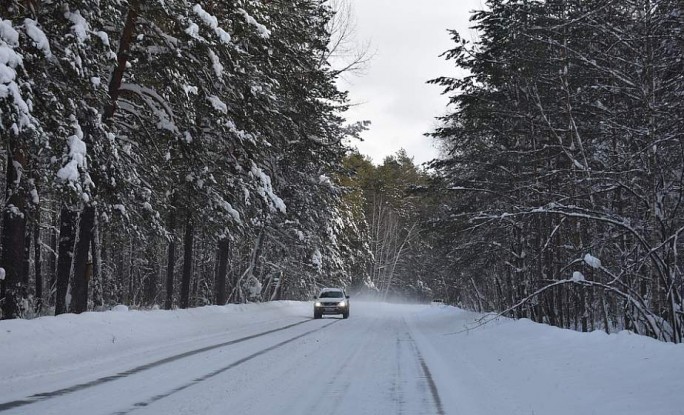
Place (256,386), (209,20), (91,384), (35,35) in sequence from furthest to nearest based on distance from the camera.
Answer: (209,20) < (35,35) < (256,386) < (91,384)

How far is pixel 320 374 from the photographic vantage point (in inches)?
335

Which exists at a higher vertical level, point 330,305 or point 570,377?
point 330,305

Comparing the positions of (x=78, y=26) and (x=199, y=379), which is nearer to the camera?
(x=199, y=379)

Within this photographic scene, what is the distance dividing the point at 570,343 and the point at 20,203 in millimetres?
11205

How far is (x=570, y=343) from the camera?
10.1 m

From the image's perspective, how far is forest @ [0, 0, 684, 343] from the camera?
9312mm

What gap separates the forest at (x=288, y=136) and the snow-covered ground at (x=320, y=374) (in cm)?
165

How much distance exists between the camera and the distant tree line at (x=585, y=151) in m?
9.43

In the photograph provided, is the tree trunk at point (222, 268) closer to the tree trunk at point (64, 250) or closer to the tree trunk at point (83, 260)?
the tree trunk at point (83, 260)

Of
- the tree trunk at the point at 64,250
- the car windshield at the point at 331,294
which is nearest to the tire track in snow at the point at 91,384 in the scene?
the tree trunk at the point at 64,250

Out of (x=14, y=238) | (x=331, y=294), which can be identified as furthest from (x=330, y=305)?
(x=14, y=238)

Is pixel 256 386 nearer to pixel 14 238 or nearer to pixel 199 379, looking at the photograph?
pixel 199 379

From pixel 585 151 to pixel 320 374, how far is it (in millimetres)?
10337

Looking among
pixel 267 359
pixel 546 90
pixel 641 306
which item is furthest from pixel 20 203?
pixel 546 90
